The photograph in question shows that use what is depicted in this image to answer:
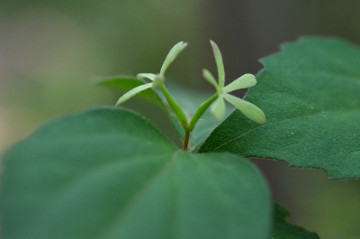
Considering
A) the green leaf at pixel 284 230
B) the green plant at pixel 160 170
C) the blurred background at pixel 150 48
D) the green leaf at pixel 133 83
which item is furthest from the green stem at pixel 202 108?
the blurred background at pixel 150 48

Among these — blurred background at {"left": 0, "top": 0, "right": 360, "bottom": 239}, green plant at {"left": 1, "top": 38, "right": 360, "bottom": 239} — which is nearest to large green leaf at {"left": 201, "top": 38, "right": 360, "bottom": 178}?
green plant at {"left": 1, "top": 38, "right": 360, "bottom": 239}

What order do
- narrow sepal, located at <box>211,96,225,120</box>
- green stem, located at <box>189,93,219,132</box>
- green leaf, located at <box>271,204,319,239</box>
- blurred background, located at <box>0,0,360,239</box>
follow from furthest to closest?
blurred background, located at <box>0,0,360,239</box> → green leaf, located at <box>271,204,319,239</box> → green stem, located at <box>189,93,219,132</box> → narrow sepal, located at <box>211,96,225,120</box>

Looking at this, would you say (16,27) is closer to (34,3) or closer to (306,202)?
(34,3)

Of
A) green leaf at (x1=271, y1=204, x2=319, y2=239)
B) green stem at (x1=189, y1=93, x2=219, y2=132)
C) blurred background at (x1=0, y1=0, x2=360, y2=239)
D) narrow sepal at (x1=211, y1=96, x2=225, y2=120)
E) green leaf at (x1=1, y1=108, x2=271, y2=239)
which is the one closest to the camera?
green leaf at (x1=1, y1=108, x2=271, y2=239)

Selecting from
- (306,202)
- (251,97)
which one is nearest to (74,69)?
(306,202)

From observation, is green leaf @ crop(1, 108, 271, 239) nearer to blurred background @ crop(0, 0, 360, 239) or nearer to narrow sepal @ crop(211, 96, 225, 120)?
narrow sepal @ crop(211, 96, 225, 120)

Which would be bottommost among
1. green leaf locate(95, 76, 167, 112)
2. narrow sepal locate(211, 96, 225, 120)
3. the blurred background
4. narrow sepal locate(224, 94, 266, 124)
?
the blurred background
